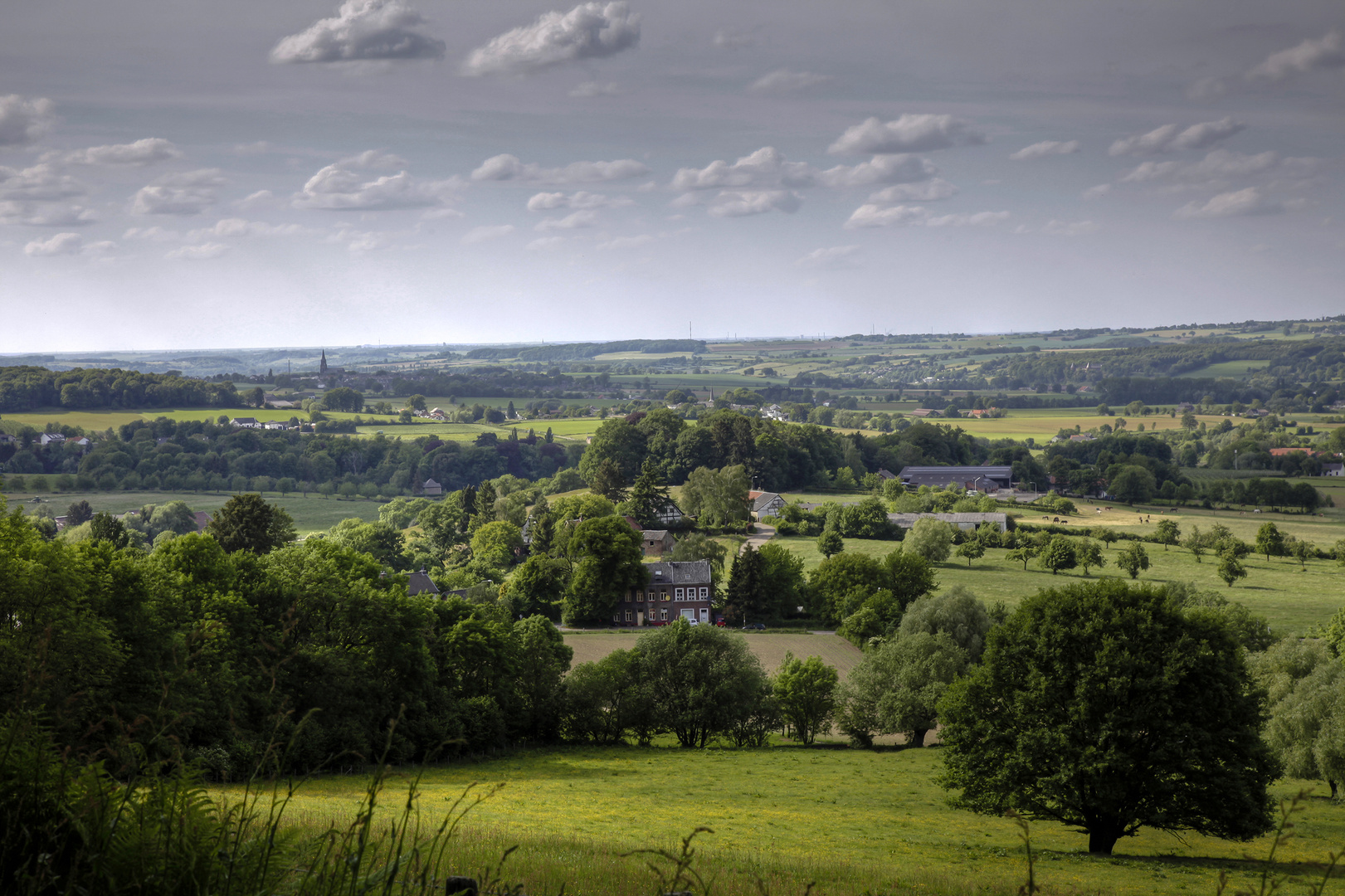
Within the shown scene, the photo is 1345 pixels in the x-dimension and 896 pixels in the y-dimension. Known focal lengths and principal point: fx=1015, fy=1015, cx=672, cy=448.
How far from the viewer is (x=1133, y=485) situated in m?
119

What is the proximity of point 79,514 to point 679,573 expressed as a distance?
6256 cm

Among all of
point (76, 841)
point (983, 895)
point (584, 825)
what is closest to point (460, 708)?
point (584, 825)

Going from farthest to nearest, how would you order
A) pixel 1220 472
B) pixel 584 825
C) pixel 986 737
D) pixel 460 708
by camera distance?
1. pixel 1220 472
2. pixel 460 708
3. pixel 986 737
4. pixel 584 825

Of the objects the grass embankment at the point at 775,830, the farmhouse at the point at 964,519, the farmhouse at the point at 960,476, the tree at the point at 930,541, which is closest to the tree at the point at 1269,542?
the farmhouse at the point at 964,519

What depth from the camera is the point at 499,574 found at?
257 feet

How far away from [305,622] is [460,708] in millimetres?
6729

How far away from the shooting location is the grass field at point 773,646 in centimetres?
5706

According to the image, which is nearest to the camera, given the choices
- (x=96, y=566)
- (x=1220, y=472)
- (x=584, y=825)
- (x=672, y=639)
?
(x=584, y=825)

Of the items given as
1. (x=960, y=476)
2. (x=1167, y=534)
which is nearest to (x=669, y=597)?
(x=1167, y=534)

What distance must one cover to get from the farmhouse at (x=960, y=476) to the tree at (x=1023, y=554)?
4894 centimetres

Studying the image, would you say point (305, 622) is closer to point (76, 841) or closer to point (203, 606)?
point (203, 606)

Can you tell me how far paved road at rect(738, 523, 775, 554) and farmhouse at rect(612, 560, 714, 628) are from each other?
1357 cm

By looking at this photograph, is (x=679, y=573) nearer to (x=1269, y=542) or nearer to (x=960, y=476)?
(x=1269, y=542)

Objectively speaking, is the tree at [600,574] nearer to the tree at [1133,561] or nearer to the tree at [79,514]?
the tree at [1133,561]
